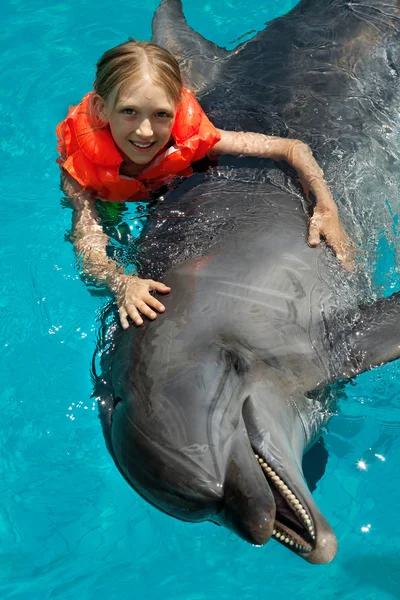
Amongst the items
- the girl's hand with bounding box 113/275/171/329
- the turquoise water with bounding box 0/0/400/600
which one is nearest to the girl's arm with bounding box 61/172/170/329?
the girl's hand with bounding box 113/275/171/329

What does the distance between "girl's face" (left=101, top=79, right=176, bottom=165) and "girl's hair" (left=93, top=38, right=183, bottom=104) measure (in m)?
0.05

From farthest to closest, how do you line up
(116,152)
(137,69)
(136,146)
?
1. (116,152)
2. (136,146)
3. (137,69)

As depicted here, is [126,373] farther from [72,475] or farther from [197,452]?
[72,475]

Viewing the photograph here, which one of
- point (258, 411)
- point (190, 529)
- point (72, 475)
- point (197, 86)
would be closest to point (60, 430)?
point (72, 475)

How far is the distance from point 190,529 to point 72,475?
44.3 inches

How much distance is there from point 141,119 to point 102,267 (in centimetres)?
106

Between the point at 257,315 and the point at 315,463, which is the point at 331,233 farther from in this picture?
the point at 315,463

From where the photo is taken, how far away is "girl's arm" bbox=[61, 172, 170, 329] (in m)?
4.49

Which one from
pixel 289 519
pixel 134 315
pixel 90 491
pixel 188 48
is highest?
pixel 188 48

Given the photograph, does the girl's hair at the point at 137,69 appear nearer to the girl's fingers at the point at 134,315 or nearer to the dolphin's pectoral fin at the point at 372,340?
the girl's fingers at the point at 134,315

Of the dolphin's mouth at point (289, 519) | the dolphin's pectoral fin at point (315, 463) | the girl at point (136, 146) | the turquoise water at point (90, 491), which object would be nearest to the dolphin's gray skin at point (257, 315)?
the dolphin's mouth at point (289, 519)

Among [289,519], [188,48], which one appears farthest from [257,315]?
[188,48]

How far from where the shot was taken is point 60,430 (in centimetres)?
622

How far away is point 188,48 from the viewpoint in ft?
24.2
